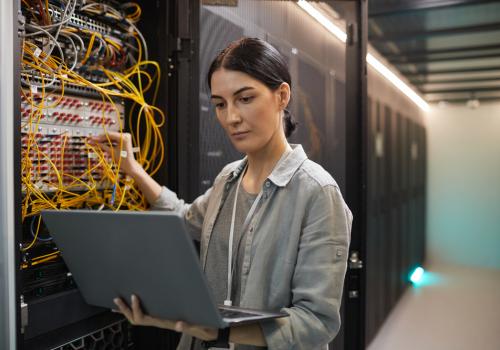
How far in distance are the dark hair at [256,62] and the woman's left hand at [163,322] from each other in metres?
0.56

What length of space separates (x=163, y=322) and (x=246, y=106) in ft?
1.68

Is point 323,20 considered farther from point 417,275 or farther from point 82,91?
point 417,275

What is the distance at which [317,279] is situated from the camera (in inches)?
39.0

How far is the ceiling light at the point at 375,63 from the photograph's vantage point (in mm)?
1921

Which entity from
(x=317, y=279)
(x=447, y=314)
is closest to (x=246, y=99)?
(x=317, y=279)

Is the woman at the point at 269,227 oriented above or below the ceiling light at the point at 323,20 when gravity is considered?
below

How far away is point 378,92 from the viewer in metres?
4.16

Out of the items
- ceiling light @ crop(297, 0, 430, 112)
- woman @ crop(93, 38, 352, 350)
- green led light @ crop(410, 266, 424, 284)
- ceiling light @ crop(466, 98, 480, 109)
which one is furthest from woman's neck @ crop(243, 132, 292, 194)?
green led light @ crop(410, 266, 424, 284)

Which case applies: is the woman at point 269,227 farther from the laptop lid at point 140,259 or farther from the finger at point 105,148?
the finger at point 105,148

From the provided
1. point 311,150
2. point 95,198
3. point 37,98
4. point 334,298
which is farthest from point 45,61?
point 311,150

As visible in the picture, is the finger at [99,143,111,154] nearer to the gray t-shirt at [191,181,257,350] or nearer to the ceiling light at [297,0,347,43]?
the gray t-shirt at [191,181,257,350]

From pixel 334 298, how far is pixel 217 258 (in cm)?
33

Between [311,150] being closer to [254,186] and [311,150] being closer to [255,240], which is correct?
[254,186]

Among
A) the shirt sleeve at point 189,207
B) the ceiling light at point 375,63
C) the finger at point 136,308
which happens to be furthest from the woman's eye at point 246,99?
the ceiling light at point 375,63
